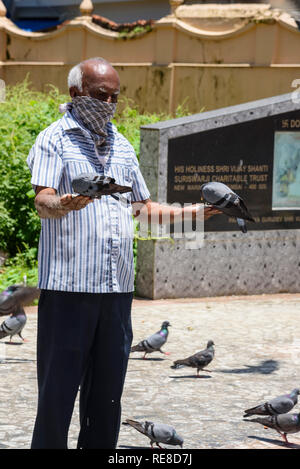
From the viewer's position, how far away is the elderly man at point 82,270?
13.1 ft

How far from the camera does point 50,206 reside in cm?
385

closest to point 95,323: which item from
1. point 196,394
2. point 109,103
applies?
point 109,103

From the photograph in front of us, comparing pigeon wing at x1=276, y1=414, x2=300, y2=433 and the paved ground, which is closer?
pigeon wing at x1=276, y1=414, x2=300, y2=433

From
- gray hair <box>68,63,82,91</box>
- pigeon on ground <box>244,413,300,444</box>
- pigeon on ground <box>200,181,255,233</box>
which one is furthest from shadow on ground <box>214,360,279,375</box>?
gray hair <box>68,63,82,91</box>

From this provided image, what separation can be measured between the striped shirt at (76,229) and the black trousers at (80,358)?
0.07 meters

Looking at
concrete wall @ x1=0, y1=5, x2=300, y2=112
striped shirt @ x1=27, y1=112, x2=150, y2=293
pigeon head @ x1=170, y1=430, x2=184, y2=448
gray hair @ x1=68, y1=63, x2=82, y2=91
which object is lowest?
pigeon head @ x1=170, y1=430, x2=184, y2=448

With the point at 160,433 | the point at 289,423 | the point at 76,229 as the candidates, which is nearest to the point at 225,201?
the point at 76,229

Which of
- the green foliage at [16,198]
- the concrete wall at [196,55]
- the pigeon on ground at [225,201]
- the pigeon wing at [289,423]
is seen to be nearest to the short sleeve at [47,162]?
the pigeon on ground at [225,201]

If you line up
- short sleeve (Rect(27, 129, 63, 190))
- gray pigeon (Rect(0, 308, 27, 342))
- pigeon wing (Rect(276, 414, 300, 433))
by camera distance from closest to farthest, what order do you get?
short sleeve (Rect(27, 129, 63, 190)), pigeon wing (Rect(276, 414, 300, 433)), gray pigeon (Rect(0, 308, 27, 342))

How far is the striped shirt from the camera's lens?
3.98 m

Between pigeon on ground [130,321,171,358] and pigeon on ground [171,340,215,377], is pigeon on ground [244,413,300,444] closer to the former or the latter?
pigeon on ground [171,340,215,377]

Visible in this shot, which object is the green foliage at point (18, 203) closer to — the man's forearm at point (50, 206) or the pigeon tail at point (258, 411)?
the pigeon tail at point (258, 411)

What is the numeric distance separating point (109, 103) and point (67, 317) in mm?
953

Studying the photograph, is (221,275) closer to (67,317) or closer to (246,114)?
(246,114)
